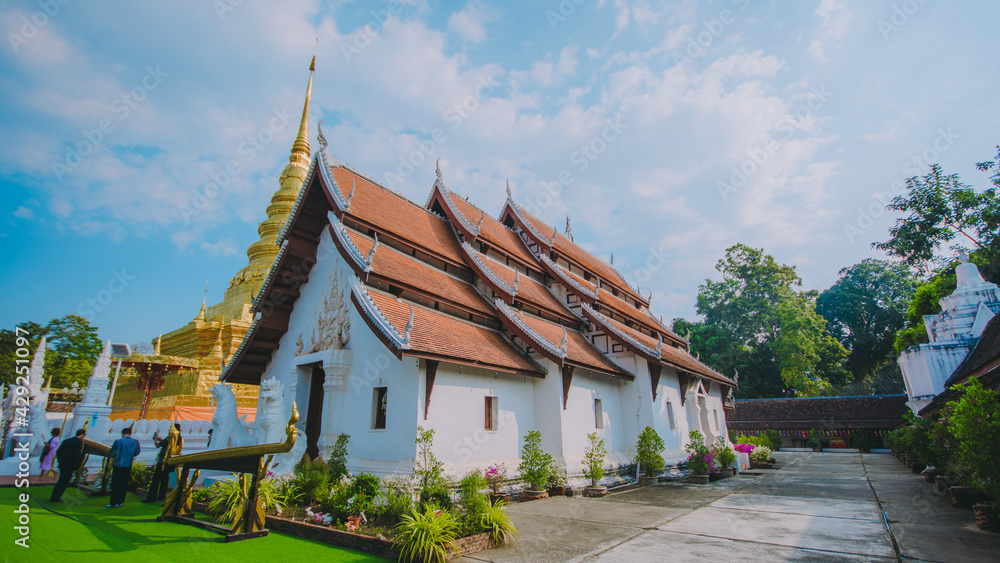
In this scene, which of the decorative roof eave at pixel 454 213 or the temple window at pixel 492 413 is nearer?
the temple window at pixel 492 413

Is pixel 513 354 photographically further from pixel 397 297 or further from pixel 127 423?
pixel 127 423

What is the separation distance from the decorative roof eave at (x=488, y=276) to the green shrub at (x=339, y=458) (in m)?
4.74

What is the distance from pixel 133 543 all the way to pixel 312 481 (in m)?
2.60

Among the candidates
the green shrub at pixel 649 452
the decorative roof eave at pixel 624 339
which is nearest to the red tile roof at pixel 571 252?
the decorative roof eave at pixel 624 339

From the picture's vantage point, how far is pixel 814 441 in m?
24.1

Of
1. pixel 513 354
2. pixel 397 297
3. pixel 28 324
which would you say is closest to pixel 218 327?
pixel 397 297

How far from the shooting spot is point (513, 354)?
400 inches

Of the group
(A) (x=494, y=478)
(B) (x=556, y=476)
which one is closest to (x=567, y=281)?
(B) (x=556, y=476)

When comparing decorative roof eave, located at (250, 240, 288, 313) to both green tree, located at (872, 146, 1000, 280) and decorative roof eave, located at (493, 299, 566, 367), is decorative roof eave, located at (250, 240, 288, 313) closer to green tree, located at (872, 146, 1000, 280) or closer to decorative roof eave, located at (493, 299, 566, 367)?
decorative roof eave, located at (493, 299, 566, 367)

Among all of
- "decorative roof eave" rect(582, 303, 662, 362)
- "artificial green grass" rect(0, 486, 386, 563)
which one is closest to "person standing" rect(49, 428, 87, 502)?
"artificial green grass" rect(0, 486, 386, 563)

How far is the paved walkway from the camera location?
4637 mm

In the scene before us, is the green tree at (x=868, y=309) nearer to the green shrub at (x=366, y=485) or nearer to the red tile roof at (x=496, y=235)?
the red tile roof at (x=496, y=235)

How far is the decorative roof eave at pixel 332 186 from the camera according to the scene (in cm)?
977

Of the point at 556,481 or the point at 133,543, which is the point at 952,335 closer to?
the point at 556,481
